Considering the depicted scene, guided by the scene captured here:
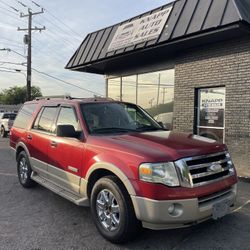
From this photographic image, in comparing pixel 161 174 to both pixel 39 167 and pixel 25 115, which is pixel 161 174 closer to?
pixel 39 167

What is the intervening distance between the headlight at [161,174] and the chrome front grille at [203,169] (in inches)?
3.1

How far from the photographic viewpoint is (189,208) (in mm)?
3979

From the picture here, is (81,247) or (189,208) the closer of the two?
(189,208)

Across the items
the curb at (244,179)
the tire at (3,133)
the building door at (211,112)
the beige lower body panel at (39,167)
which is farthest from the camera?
the tire at (3,133)

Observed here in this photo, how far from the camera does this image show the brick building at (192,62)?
869 cm

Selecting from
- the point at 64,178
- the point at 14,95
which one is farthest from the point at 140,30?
the point at 14,95

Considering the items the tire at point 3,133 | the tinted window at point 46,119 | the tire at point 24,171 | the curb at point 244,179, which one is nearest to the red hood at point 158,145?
the tinted window at point 46,119

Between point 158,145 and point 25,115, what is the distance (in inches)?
166

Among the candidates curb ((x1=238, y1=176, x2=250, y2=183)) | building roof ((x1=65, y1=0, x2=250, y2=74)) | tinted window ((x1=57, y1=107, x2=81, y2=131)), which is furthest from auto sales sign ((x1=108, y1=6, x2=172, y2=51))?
tinted window ((x1=57, y1=107, x2=81, y2=131))

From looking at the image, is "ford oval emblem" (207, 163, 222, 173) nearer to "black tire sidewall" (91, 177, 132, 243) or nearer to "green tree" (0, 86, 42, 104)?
"black tire sidewall" (91, 177, 132, 243)

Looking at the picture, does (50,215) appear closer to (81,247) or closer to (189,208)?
(81,247)

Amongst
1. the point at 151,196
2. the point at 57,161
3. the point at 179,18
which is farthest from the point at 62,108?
the point at 179,18

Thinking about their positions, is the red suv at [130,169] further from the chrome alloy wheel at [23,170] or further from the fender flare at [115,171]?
the chrome alloy wheel at [23,170]

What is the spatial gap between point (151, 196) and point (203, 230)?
4.31 feet
